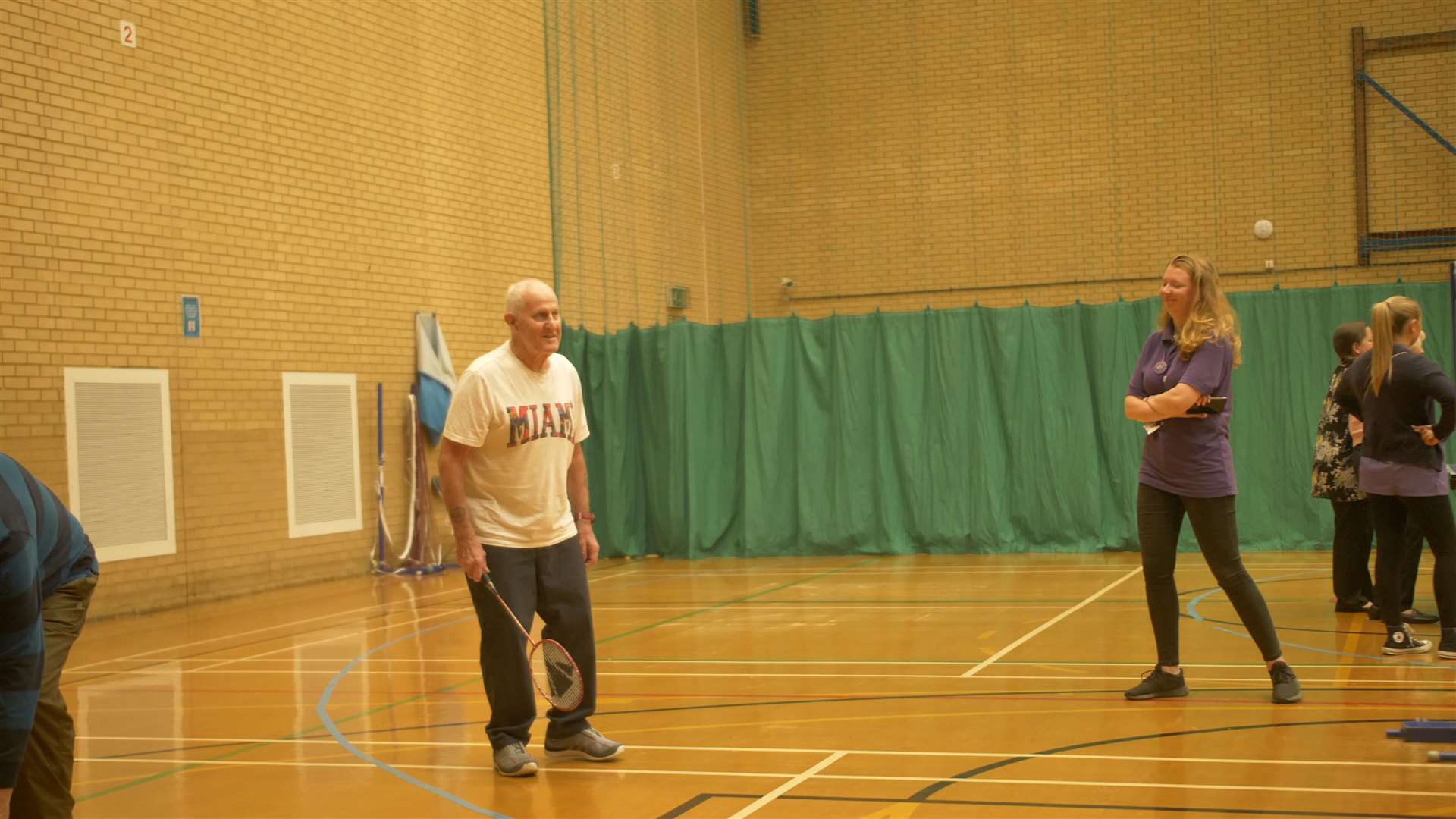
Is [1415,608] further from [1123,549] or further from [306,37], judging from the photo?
[306,37]

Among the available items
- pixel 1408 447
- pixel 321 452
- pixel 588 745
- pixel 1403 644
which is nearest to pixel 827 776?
pixel 588 745

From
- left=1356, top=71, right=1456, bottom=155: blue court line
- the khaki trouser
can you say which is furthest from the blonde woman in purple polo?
left=1356, top=71, right=1456, bottom=155: blue court line

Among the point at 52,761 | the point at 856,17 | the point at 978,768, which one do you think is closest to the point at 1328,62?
the point at 856,17

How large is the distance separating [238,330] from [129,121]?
6.25 feet

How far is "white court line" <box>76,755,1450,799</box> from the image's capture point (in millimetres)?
4426

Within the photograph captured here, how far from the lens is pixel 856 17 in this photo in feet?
65.3

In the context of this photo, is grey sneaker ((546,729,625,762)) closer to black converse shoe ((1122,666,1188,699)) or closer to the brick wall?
black converse shoe ((1122,666,1188,699))

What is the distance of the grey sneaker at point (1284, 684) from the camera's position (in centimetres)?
572

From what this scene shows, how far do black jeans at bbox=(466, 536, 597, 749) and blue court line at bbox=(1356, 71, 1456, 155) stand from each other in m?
15.8

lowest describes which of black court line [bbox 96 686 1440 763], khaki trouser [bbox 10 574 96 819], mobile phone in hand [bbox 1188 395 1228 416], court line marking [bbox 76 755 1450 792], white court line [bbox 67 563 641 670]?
white court line [bbox 67 563 641 670]

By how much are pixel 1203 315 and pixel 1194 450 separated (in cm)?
57

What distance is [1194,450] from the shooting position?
18.5 feet

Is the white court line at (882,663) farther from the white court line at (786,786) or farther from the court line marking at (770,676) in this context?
the white court line at (786,786)

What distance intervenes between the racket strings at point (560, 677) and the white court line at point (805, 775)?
262 mm
